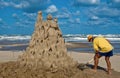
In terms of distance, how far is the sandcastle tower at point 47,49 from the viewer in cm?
1041

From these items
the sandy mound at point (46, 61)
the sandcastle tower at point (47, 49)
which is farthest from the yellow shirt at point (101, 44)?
the sandcastle tower at point (47, 49)

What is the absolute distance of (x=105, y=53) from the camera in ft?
37.3

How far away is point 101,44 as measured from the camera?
11125 millimetres

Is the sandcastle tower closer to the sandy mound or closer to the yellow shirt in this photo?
the sandy mound

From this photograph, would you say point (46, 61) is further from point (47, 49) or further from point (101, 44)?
point (101, 44)

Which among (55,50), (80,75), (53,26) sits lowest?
(80,75)

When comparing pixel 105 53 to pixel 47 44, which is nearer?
pixel 47 44

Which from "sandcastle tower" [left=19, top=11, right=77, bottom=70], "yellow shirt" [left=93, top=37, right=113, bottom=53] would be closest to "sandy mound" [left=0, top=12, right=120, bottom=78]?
"sandcastle tower" [left=19, top=11, right=77, bottom=70]

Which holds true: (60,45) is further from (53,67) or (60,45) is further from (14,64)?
(14,64)

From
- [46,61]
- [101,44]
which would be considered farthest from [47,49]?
[101,44]

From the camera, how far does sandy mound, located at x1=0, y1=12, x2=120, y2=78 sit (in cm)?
1027

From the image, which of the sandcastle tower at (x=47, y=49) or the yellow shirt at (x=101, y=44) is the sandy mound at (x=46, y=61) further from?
the yellow shirt at (x=101, y=44)

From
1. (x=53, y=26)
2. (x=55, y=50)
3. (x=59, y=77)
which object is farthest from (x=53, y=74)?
(x=53, y=26)

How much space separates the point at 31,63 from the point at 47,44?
83 cm
